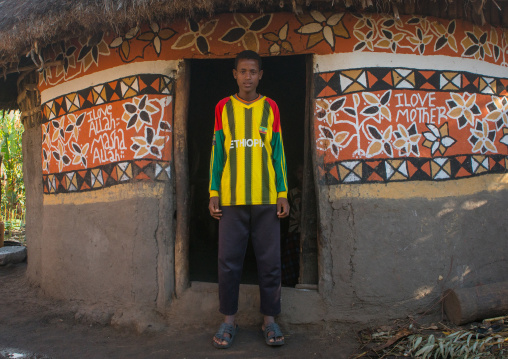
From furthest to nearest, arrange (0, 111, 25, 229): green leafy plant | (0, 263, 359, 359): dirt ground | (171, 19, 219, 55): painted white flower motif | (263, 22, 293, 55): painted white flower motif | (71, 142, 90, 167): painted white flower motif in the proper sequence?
(0, 111, 25, 229): green leafy plant
(71, 142, 90, 167): painted white flower motif
(171, 19, 219, 55): painted white flower motif
(263, 22, 293, 55): painted white flower motif
(0, 263, 359, 359): dirt ground

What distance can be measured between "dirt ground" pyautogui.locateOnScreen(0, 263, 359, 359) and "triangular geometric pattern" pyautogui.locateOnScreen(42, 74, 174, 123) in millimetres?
1824

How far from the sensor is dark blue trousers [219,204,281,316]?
120 inches

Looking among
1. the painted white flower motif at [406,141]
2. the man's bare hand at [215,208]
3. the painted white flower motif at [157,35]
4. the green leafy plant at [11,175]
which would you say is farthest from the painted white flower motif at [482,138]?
the green leafy plant at [11,175]

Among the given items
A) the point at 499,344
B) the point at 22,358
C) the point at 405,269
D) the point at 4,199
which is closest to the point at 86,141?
the point at 22,358

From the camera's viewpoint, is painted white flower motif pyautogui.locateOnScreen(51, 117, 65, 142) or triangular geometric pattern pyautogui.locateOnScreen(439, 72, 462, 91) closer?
triangular geometric pattern pyautogui.locateOnScreen(439, 72, 462, 91)

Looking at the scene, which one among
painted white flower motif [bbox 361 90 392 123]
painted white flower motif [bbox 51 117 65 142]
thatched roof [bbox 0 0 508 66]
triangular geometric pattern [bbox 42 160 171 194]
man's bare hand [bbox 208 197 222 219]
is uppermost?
thatched roof [bbox 0 0 508 66]

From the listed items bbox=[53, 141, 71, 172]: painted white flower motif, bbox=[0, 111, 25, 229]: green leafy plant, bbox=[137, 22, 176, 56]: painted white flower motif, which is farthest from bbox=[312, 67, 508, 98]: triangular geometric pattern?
bbox=[0, 111, 25, 229]: green leafy plant

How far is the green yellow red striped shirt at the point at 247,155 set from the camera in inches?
120

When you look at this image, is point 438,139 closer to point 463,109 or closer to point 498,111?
point 463,109

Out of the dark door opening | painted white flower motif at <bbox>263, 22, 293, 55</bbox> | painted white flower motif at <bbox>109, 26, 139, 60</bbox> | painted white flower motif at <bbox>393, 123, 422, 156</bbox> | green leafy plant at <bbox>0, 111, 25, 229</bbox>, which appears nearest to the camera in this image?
painted white flower motif at <bbox>393, 123, 422, 156</bbox>

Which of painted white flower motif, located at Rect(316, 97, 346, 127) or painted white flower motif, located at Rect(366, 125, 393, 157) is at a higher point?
painted white flower motif, located at Rect(316, 97, 346, 127)

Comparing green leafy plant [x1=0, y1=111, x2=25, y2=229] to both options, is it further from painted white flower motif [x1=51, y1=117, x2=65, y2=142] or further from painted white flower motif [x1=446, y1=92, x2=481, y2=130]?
painted white flower motif [x1=446, y1=92, x2=481, y2=130]

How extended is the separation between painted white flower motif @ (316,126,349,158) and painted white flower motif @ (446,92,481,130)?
2.86ft

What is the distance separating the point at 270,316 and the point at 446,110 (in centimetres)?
206
